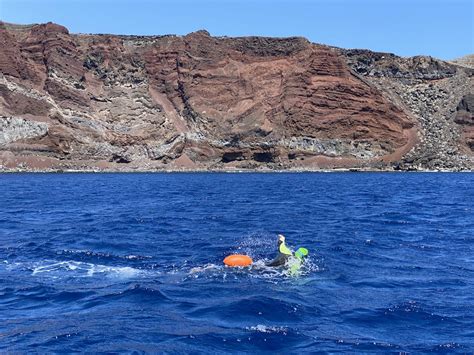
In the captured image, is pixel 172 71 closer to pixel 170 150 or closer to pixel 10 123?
pixel 170 150

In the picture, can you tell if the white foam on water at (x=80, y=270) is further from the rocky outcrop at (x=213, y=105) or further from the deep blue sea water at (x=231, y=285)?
the rocky outcrop at (x=213, y=105)

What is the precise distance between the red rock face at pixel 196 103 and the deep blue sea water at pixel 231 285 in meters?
83.4

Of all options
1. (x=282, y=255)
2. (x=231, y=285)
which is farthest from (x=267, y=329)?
(x=282, y=255)

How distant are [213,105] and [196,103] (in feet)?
13.9

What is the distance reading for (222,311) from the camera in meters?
15.5

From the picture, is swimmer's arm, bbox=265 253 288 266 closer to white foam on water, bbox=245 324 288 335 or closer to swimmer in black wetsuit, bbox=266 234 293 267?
swimmer in black wetsuit, bbox=266 234 293 267

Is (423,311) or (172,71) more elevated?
(172,71)

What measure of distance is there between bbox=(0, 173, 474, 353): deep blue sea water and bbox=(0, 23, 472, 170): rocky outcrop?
82726mm

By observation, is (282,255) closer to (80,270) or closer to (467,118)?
(80,270)

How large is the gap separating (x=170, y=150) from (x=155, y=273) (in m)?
104

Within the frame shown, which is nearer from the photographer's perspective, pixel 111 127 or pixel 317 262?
pixel 317 262

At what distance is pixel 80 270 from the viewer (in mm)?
20938

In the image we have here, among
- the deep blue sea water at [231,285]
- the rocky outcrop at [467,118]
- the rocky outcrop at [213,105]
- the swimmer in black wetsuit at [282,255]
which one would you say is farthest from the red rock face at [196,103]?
the swimmer in black wetsuit at [282,255]

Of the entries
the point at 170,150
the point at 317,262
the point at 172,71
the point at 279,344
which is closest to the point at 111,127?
the point at 170,150
